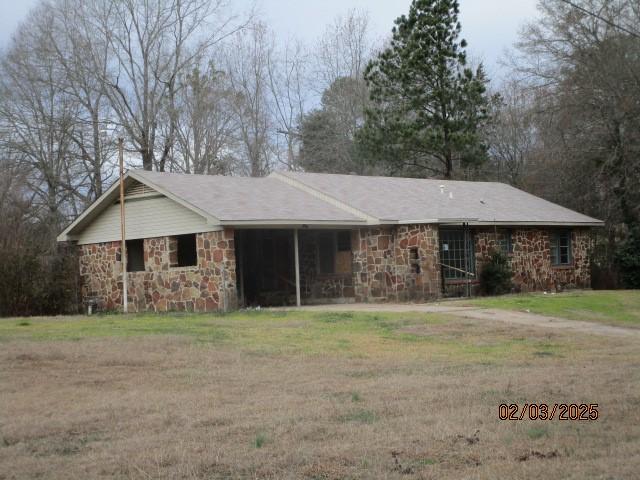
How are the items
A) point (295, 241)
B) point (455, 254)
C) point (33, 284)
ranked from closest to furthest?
point (295, 241), point (33, 284), point (455, 254)

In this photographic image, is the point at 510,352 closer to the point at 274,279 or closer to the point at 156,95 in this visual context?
the point at 274,279

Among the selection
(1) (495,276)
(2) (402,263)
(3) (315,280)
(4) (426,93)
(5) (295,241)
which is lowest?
(1) (495,276)

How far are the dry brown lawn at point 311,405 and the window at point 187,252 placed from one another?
31.1 feet

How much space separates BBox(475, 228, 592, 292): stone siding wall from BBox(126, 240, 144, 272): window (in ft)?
35.1

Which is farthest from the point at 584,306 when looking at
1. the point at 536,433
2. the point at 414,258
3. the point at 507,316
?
the point at 536,433

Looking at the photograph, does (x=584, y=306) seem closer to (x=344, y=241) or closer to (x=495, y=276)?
(x=495, y=276)

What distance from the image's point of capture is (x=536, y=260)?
29.8m

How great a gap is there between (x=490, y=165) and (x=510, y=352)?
34.9 metres

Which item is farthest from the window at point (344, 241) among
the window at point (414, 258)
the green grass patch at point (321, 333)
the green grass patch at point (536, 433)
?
the green grass patch at point (536, 433)

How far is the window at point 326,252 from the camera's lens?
88.4 ft
